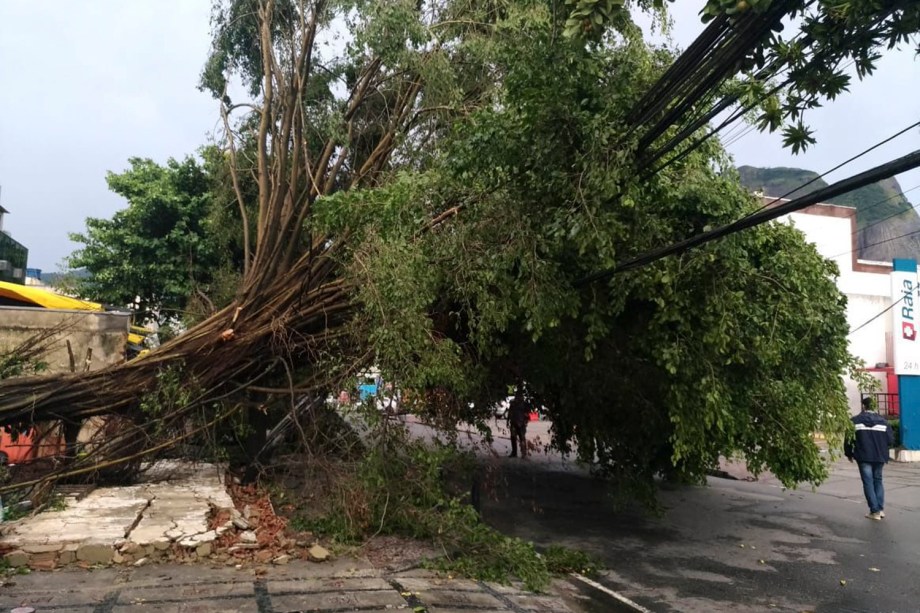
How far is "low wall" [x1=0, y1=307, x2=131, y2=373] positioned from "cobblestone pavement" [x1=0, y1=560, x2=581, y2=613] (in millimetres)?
5115

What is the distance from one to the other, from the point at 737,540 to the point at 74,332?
377 inches

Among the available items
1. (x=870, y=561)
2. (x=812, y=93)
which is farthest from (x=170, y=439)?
(x=870, y=561)

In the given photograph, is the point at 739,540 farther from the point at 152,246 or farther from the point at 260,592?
the point at 152,246

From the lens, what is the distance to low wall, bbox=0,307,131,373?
32.9 feet

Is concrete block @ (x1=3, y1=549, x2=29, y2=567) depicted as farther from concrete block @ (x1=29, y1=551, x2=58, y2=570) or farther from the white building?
the white building

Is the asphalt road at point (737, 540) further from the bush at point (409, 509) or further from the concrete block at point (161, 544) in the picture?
the concrete block at point (161, 544)

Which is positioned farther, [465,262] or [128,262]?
[128,262]

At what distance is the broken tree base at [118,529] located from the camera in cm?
593

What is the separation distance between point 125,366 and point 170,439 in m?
1.03

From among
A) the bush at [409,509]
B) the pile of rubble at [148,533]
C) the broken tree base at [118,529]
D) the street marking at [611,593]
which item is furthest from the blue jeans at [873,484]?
the broken tree base at [118,529]

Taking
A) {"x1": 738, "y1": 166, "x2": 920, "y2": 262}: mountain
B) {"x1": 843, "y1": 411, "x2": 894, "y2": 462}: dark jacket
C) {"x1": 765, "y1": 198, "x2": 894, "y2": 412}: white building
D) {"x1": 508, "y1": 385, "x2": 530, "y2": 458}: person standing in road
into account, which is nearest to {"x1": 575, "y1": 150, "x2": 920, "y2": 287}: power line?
{"x1": 508, "y1": 385, "x2": 530, "y2": 458}: person standing in road

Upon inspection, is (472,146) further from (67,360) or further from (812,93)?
(67,360)

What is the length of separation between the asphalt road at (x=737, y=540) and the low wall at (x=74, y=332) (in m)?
5.96

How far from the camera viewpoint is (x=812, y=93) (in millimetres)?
4320
